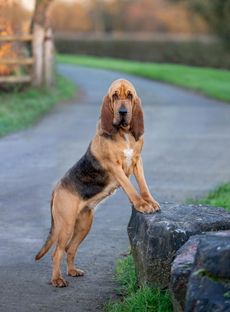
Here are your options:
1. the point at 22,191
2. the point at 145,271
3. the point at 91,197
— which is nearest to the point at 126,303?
the point at 145,271

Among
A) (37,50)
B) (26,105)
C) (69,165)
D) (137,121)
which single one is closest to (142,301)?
(137,121)

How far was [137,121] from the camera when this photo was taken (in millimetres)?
6816

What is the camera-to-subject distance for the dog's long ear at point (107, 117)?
6.75 meters

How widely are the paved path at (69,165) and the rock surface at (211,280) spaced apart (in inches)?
70.5

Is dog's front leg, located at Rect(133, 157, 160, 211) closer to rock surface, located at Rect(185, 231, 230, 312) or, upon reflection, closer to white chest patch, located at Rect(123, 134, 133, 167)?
white chest patch, located at Rect(123, 134, 133, 167)

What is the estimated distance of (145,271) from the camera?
643 cm

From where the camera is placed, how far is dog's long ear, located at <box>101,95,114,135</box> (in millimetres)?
6746

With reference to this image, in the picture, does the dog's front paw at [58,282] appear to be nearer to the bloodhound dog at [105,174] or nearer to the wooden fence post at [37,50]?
the bloodhound dog at [105,174]

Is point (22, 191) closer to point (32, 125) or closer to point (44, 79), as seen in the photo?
point (32, 125)

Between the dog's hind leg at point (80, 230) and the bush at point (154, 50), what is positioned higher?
the dog's hind leg at point (80, 230)

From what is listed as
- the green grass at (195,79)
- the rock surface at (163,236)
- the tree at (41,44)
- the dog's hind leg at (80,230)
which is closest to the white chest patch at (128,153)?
the rock surface at (163,236)

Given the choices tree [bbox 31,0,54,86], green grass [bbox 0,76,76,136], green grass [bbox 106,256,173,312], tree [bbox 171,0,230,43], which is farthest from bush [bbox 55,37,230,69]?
green grass [bbox 106,256,173,312]

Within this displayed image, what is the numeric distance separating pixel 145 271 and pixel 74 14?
235ft

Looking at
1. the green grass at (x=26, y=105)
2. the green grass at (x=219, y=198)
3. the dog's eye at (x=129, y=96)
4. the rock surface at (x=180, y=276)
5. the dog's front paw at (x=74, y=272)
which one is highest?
the dog's eye at (x=129, y=96)
